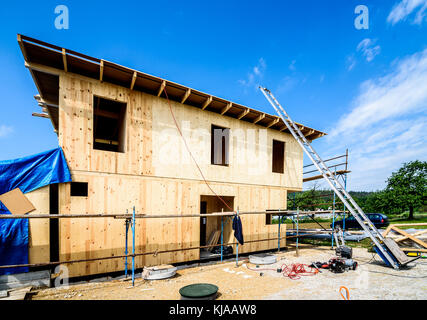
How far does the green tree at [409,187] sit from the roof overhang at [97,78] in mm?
34554

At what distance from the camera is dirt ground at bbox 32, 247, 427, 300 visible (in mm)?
5812

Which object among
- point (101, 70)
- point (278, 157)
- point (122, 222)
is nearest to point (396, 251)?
point (278, 157)

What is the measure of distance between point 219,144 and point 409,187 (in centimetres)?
3773

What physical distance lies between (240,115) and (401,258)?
28.9 ft

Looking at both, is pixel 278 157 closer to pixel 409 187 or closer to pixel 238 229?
pixel 238 229

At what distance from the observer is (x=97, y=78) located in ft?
25.8

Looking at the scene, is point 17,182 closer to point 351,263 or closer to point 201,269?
point 201,269

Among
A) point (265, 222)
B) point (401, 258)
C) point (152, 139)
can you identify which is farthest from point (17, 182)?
point (401, 258)

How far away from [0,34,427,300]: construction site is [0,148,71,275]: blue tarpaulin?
0.09ft

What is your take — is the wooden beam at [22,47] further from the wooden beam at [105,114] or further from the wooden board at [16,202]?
the wooden board at [16,202]

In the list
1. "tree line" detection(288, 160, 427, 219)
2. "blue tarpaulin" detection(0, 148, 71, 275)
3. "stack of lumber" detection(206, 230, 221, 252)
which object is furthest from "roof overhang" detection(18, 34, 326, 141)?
"tree line" detection(288, 160, 427, 219)

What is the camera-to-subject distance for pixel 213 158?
1246 centimetres

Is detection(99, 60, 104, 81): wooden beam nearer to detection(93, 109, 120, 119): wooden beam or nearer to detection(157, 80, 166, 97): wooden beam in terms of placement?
detection(157, 80, 166, 97): wooden beam

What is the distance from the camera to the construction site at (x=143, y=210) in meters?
6.12
